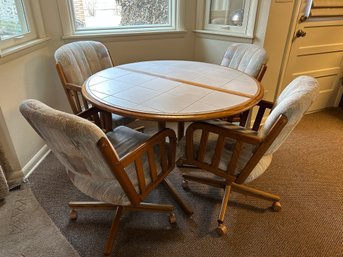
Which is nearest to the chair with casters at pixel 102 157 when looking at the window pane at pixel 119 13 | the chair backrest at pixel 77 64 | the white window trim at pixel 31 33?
the chair backrest at pixel 77 64

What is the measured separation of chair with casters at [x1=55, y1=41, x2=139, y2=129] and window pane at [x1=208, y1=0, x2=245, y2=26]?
1.18 m

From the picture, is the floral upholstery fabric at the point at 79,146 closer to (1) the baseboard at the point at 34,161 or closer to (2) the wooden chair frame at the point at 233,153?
(2) the wooden chair frame at the point at 233,153

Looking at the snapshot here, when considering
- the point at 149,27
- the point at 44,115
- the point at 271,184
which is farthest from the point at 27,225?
the point at 149,27

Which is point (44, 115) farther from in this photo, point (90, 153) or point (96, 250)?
point (96, 250)

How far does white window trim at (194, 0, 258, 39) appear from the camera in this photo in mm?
2225

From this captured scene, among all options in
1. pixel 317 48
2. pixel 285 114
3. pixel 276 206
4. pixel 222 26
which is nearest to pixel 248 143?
pixel 285 114

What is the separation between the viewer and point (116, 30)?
2453 mm

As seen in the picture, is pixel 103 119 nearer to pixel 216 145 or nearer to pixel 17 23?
pixel 216 145

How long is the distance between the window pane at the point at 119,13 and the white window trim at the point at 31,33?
1.05ft

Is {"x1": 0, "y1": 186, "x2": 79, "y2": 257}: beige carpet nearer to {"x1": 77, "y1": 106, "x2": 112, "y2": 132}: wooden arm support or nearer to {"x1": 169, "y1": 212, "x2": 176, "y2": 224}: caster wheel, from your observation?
{"x1": 169, "y1": 212, "x2": 176, "y2": 224}: caster wheel

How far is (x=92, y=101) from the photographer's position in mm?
1379

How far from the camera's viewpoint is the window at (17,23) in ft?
5.82

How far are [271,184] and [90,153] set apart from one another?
1441 millimetres

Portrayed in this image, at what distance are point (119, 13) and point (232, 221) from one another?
2124 mm
